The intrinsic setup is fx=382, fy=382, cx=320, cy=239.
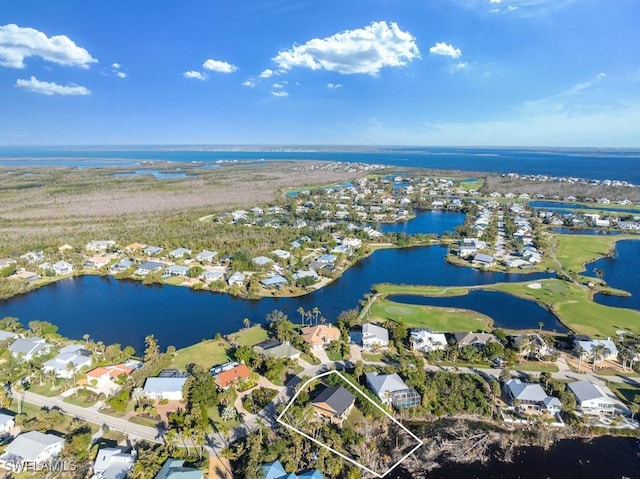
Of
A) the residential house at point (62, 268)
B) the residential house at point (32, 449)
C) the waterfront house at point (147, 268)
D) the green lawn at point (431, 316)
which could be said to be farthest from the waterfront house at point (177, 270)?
the residential house at point (32, 449)

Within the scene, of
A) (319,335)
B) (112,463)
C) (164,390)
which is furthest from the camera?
(319,335)

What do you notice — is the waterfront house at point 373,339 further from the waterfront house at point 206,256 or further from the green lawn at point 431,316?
the waterfront house at point 206,256

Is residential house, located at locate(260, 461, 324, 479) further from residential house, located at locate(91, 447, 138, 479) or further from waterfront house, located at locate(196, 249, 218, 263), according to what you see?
waterfront house, located at locate(196, 249, 218, 263)

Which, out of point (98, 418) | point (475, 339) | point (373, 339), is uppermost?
point (475, 339)

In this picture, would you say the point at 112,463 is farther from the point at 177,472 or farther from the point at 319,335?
the point at 319,335

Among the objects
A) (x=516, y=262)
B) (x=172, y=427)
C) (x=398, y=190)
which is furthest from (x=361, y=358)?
(x=398, y=190)

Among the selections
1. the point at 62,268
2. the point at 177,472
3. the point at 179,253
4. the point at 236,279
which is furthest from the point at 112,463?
the point at 62,268
